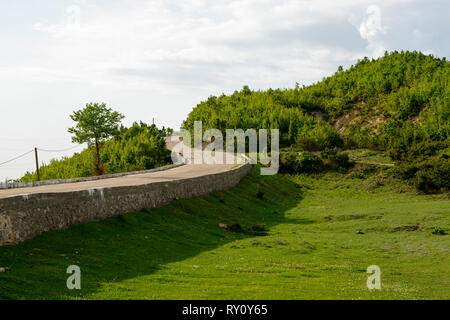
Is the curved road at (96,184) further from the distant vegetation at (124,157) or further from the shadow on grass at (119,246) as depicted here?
the distant vegetation at (124,157)

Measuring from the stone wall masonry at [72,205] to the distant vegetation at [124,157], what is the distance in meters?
43.3

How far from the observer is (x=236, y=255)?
1045 inches

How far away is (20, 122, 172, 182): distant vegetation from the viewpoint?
84.2m

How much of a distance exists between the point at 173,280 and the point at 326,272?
823cm

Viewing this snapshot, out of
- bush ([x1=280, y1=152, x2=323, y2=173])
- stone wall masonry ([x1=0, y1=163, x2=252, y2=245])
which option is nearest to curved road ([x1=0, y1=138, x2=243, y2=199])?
stone wall masonry ([x1=0, y1=163, x2=252, y2=245])

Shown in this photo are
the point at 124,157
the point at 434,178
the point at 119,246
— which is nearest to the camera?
the point at 119,246

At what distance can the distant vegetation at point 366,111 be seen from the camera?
311ft

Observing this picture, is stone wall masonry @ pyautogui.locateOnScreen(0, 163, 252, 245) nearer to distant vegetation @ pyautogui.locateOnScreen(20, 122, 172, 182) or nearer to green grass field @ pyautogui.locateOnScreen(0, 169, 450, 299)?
green grass field @ pyautogui.locateOnScreen(0, 169, 450, 299)

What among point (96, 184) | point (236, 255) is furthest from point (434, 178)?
point (236, 255)

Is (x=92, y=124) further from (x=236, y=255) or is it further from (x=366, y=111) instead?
(x=366, y=111)

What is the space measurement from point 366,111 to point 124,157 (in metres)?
63.8

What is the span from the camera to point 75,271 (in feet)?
61.0

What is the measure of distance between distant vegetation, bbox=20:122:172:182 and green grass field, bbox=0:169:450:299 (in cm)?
3592

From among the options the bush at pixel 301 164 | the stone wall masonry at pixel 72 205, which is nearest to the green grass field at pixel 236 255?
the stone wall masonry at pixel 72 205
